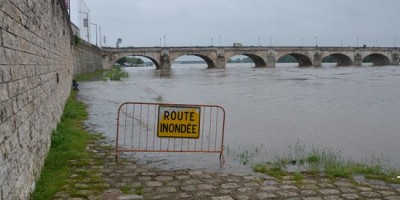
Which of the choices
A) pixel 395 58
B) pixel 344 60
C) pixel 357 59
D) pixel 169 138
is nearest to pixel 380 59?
pixel 395 58

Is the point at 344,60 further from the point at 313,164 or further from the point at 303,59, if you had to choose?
the point at 313,164

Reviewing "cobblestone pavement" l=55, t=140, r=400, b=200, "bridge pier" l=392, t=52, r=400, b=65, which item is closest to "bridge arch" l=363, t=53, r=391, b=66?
"bridge pier" l=392, t=52, r=400, b=65

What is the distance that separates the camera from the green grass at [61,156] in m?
5.89

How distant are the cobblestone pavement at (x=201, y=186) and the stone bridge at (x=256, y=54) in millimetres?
71602

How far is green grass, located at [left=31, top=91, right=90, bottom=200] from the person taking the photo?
589 centimetres

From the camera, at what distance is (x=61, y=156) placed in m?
7.89

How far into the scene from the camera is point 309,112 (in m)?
16.9

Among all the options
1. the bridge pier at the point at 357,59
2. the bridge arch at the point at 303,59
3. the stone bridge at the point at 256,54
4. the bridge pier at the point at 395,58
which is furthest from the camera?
the bridge pier at the point at 395,58

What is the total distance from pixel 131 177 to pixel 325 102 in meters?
15.7

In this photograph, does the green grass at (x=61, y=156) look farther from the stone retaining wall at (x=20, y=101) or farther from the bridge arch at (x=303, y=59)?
the bridge arch at (x=303, y=59)

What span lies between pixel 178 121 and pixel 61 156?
224 centimetres

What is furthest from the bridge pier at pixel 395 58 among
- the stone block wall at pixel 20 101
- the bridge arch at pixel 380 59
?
the stone block wall at pixel 20 101

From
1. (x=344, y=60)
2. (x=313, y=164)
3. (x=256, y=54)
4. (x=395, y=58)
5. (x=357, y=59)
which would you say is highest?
(x=256, y=54)

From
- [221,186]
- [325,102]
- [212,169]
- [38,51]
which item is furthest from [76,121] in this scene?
[325,102]
